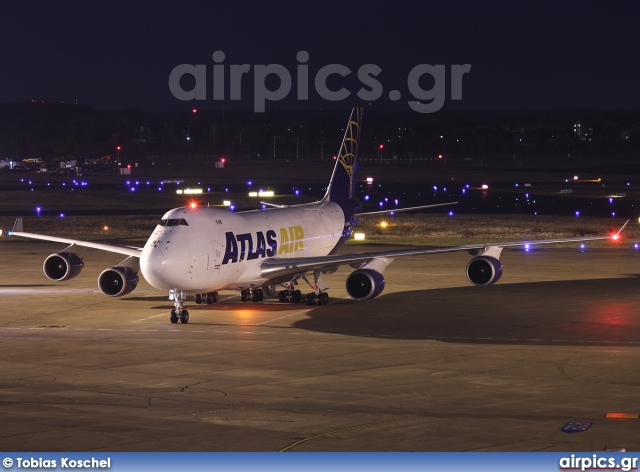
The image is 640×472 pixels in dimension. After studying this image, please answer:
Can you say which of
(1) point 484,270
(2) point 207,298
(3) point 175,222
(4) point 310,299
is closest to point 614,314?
(1) point 484,270

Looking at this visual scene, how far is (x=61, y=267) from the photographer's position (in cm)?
4553

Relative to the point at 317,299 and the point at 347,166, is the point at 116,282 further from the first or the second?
the point at 347,166

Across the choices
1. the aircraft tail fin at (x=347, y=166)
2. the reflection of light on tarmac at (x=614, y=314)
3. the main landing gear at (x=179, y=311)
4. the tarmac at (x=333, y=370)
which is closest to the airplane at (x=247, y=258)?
the main landing gear at (x=179, y=311)

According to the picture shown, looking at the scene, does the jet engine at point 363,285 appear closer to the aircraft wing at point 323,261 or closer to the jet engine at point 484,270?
the aircraft wing at point 323,261

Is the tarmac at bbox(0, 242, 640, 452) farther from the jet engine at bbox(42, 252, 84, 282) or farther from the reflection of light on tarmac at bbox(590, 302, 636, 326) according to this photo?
the jet engine at bbox(42, 252, 84, 282)

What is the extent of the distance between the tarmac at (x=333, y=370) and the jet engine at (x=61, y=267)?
4.00ft

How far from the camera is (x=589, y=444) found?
21.3 metres

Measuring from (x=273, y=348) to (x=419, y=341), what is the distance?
4811 millimetres

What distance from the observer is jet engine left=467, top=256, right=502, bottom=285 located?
42.1 metres

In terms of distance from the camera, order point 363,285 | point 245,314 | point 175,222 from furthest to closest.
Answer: point 245,314 → point 363,285 → point 175,222

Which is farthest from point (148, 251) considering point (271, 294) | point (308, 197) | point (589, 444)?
point (308, 197)

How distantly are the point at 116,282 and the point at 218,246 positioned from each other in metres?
5.35

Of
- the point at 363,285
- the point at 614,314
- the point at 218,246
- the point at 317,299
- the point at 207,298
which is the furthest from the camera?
the point at 207,298

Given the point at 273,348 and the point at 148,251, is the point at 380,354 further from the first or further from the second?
the point at 148,251
